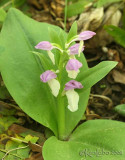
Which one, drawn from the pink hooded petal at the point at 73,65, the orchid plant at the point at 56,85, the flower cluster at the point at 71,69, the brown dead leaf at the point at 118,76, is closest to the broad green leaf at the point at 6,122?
the orchid plant at the point at 56,85

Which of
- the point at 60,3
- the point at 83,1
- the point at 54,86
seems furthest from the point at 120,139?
the point at 60,3

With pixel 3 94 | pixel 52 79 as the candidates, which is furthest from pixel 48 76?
pixel 3 94

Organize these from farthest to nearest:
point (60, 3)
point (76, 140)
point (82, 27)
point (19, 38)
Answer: point (60, 3), point (82, 27), point (19, 38), point (76, 140)

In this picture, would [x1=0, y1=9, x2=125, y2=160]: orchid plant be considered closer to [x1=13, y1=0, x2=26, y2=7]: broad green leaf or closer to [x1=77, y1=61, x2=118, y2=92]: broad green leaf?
[x1=77, y1=61, x2=118, y2=92]: broad green leaf

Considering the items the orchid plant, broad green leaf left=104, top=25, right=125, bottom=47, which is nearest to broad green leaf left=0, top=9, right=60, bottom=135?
the orchid plant

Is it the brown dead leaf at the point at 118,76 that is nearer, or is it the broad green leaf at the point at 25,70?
the broad green leaf at the point at 25,70

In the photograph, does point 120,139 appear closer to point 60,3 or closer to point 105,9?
point 105,9

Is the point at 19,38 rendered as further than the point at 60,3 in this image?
No

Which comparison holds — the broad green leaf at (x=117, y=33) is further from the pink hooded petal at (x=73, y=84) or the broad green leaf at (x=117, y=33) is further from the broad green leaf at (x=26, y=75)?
the pink hooded petal at (x=73, y=84)
